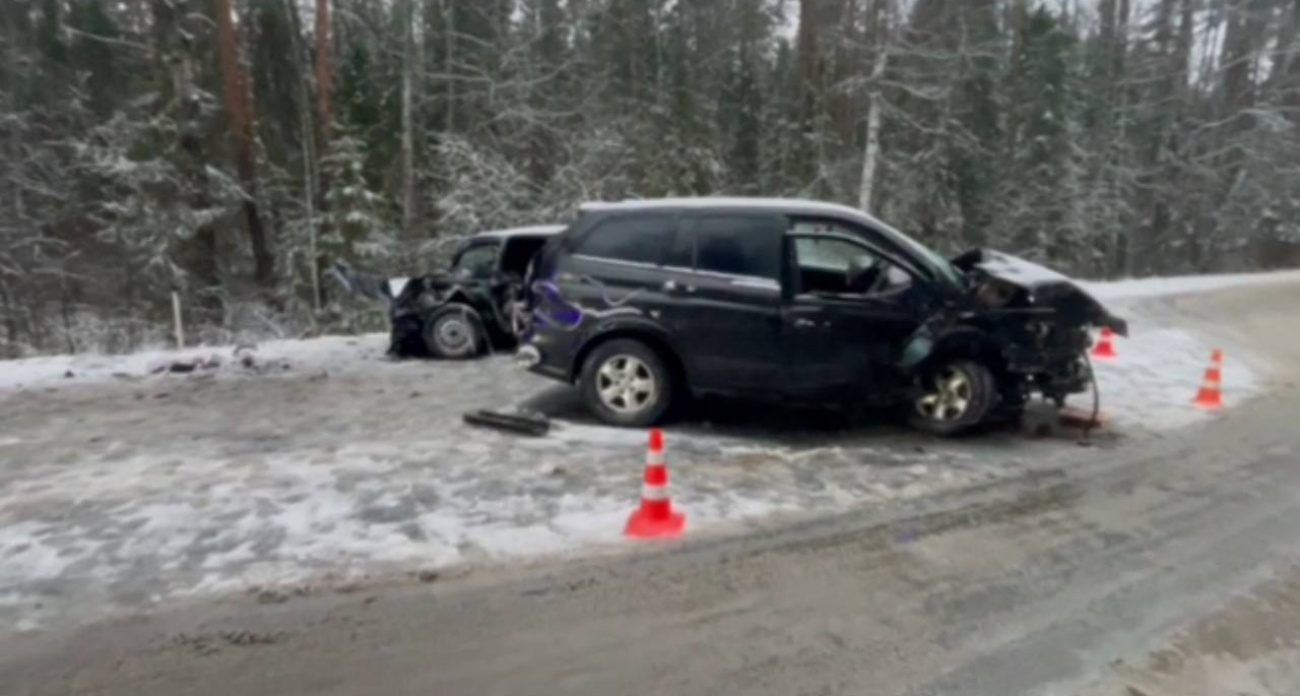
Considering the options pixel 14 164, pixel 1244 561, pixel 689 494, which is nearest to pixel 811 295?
pixel 689 494

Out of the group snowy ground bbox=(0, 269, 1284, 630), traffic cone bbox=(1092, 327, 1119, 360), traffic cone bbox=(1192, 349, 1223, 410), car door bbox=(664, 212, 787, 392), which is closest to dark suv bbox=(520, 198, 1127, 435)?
car door bbox=(664, 212, 787, 392)

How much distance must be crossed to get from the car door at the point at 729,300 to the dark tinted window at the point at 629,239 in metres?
0.17

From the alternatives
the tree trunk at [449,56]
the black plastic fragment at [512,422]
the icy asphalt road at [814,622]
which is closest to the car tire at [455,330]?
the black plastic fragment at [512,422]

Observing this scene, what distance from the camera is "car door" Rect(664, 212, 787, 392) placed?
714 cm

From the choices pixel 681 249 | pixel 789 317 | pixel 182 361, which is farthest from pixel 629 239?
pixel 182 361

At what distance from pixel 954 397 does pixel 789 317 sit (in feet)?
5.06

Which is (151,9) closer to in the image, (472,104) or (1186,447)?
(472,104)

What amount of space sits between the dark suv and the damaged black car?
3.64 metres

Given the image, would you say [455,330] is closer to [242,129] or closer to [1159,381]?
[1159,381]

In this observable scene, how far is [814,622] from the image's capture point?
4.07m

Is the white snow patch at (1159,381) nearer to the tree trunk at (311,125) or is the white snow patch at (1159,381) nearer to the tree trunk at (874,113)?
the tree trunk at (874,113)

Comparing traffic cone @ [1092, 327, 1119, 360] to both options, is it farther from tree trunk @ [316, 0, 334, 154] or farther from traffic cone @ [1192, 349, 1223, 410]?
tree trunk @ [316, 0, 334, 154]

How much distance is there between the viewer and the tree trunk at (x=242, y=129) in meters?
19.2

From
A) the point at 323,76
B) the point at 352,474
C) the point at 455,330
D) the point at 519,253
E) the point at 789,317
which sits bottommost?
the point at 352,474
